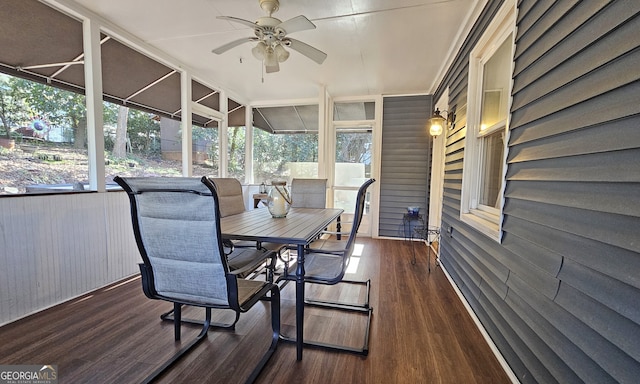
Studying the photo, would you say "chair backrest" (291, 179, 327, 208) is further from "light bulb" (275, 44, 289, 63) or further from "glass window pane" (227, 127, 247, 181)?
"glass window pane" (227, 127, 247, 181)

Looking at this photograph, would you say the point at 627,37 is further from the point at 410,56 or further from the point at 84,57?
the point at 84,57

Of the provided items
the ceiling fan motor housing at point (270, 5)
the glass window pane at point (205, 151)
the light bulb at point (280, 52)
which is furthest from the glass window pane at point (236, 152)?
the ceiling fan motor housing at point (270, 5)

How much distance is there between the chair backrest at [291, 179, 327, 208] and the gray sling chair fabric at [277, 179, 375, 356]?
0.96m

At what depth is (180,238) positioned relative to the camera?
125 centimetres

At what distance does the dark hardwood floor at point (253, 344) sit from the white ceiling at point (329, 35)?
8.57 feet

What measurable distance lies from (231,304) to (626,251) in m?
1.55

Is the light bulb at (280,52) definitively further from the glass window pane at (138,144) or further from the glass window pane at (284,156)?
the glass window pane at (284,156)

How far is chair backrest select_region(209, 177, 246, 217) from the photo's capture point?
2.48m

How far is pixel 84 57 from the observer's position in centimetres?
236

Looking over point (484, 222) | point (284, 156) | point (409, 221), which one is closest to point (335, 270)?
point (484, 222)

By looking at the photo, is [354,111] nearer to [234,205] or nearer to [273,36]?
[273,36]

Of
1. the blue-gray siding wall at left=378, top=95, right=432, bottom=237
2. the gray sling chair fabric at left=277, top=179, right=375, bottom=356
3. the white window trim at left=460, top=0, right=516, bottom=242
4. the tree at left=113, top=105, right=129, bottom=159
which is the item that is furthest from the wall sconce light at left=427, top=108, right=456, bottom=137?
the tree at left=113, top=105, right=129, bottom=159

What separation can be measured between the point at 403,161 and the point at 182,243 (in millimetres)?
4036

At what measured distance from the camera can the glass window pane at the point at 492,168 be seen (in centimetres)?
204
